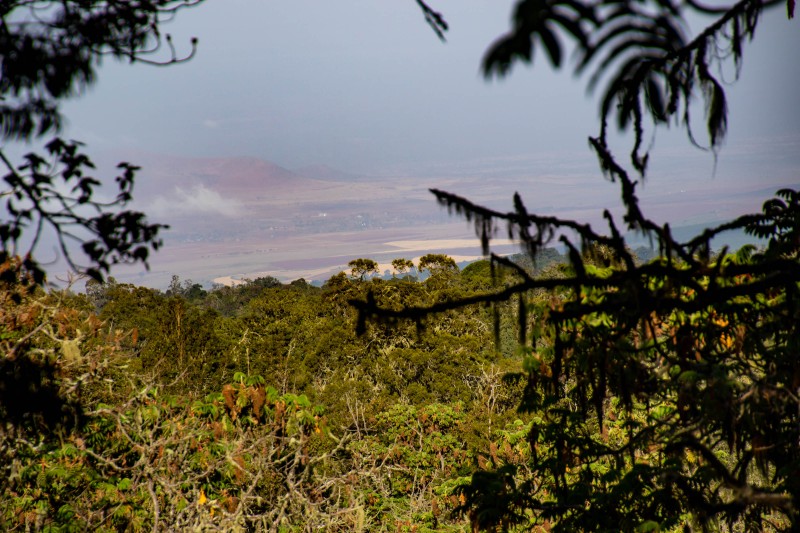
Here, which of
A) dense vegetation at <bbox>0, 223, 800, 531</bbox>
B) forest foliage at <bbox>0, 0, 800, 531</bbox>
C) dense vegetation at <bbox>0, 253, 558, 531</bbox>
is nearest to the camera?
forest foliage at <bbox>0, 0, 800, 531</bbox>

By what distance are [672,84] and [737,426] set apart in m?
1.20

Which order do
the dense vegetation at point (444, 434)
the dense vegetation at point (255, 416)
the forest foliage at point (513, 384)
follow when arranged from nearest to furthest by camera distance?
the forest foliage at point (513, 384)
the dense vegetation at point (444, 434)
the dense vegetation at point (255, 416)

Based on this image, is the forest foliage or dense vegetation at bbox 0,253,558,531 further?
dense vegetation at bbox 0,253,558,531

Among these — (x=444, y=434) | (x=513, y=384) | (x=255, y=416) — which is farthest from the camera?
(x=444, y=434)

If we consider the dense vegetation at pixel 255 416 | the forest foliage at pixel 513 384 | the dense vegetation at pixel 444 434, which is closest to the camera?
the forest foliage at pixel 513 384

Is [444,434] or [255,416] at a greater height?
[255,416]

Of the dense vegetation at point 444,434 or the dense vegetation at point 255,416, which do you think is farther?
the dense vegetation at point 255,416

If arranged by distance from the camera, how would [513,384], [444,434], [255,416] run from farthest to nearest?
[444,434] < [255,416] < [513,384]

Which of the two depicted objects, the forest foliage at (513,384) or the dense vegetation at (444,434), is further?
the dense vegetation at (444,434)

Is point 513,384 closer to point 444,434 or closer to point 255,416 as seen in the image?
point 255,416

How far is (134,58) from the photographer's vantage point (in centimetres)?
276

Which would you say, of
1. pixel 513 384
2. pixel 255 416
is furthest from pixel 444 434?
pixel 513 384

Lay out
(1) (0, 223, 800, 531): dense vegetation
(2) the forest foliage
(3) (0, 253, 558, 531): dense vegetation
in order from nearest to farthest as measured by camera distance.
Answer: (2) the forest foliage, (1) (0, 223, 800, 531): dense vegetation, (3) (0, 253, 558, 531): dense vegetation

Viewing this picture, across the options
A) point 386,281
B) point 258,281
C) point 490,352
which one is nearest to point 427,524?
point 490,352
